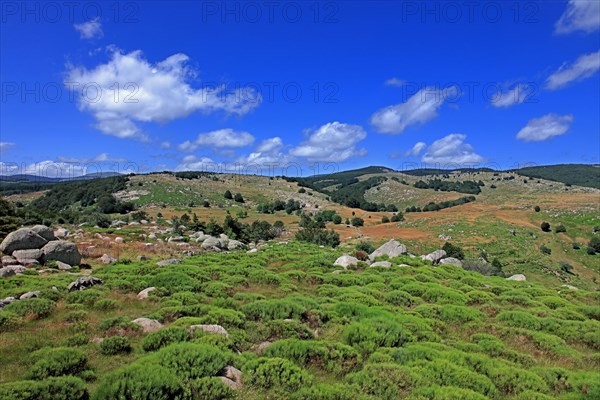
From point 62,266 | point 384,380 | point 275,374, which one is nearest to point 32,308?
point 275,374

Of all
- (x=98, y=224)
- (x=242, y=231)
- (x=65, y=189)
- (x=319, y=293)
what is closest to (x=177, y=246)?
(x=242, y=231)

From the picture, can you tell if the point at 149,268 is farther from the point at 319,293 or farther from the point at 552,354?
the point at 552,354

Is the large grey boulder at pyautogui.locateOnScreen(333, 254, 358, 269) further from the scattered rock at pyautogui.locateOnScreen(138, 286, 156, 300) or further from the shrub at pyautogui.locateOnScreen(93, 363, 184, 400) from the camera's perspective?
the shrub at pyautogui.locateOnScreen(93, 363, 184, 400)

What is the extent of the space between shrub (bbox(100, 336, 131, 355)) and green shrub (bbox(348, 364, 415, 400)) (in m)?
6.00

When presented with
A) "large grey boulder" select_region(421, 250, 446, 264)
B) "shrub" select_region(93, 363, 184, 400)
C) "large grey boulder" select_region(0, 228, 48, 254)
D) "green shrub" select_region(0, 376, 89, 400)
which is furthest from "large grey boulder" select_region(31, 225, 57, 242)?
"large grey boulder" select_region(421, 250, 446, 264)

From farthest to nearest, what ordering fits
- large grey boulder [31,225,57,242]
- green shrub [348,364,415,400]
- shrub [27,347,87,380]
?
large grey boulder [31,225,57,242], green shrub [348,364,415,400], shrub [27,347,87,380]

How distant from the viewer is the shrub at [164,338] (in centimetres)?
897

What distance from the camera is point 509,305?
17.9 m

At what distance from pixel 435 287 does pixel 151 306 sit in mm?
14311

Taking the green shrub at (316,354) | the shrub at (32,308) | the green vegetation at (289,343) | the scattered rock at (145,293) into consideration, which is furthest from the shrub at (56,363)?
the scattered rock at (145,293)

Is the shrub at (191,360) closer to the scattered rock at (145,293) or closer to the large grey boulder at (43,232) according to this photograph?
the scattered rock at (145,293)

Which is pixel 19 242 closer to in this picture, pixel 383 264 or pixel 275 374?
pixel 275 374

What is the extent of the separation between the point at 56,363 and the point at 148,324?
3.21 meters

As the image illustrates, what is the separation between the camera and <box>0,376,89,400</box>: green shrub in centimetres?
609
